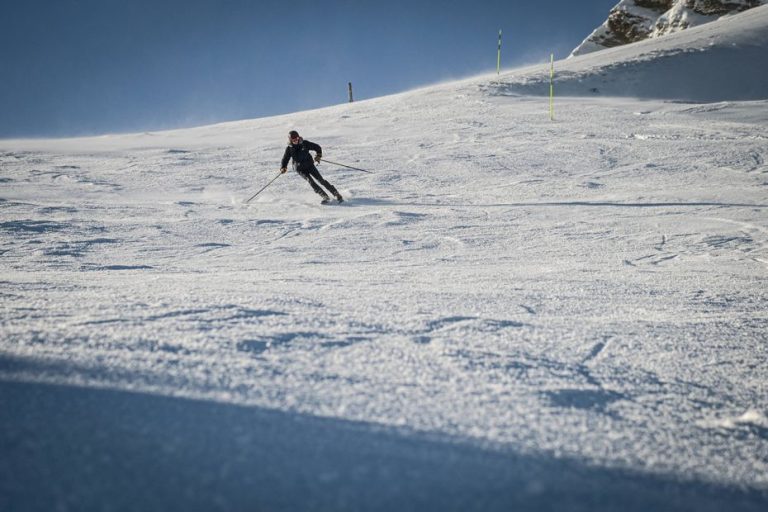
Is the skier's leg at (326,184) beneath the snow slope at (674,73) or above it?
beneath

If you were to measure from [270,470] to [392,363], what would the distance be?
760mm

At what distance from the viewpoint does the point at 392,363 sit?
1940mm

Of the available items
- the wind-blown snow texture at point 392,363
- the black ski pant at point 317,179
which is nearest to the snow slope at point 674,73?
the black ski pant at point 317,179

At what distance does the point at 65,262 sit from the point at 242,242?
202cm

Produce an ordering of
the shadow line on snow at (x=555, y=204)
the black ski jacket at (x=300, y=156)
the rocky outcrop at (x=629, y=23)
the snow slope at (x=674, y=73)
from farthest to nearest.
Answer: the rocky outcrop at (x=629, y=23), the snow slope at (x=674, y=73), the black ski jacket at (x=300, y=156), the shadow line on snow at (x=555, y=204)

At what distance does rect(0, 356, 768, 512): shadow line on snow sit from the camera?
119cm

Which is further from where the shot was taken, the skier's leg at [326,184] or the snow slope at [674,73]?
the snow slope at [674,73]

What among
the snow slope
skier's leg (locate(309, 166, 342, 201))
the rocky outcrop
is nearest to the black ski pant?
skier's leg (locate(309, 166, 342, 201))

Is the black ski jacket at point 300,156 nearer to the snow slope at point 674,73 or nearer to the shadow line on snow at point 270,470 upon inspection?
the shadow line on snow at point 270,470

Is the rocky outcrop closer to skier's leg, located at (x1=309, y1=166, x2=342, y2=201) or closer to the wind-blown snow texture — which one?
skier's leg, located at (x1=309, y1=166, x2=342, y2=201)

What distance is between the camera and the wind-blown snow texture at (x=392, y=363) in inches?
50.5

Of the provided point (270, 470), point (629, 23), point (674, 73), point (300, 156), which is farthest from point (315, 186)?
point (629, 23)

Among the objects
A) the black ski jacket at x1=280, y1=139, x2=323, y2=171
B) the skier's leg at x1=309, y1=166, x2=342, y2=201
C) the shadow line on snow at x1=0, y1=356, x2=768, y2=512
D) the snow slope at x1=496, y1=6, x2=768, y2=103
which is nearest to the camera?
the shadow line on snow at x1=0, y1=356, x2=768, y2=512

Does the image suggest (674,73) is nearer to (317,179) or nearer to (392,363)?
(317,179)
